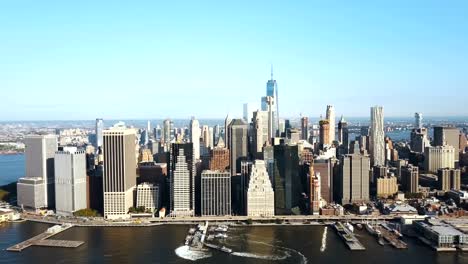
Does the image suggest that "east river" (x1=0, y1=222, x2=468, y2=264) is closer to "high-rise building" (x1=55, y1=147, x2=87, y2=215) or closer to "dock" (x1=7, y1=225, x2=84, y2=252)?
"dock" (x1=7, y1=225, x2=84, y2=252)

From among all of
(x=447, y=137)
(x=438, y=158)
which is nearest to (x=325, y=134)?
(x=438, y=158)

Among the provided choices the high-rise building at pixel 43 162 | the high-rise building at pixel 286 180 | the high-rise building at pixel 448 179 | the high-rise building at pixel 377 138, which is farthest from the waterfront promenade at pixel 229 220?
the high-rise building at pixel 377 138

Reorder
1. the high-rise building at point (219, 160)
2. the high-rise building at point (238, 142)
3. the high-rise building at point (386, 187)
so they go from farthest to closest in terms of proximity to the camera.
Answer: the high-rise building at point (238, 142) → the high-rise building at point (219, 160) → the high-rise building at point (386, 187)

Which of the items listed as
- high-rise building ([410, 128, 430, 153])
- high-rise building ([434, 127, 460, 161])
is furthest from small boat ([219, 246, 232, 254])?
high-rise building ([410, 128, 430, 153])

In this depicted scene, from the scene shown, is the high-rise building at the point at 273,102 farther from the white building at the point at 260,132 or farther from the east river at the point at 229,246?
the east river at the point at 229,246

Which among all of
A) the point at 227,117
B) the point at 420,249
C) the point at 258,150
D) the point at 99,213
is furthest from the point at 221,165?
the point at 420,249

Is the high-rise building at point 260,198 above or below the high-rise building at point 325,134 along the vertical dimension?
below

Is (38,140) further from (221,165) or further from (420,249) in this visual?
(420,249)

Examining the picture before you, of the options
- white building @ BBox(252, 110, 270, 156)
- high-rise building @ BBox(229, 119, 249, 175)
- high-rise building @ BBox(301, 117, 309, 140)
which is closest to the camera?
high-rise building @ BBox(229, 119, 249, 175)
